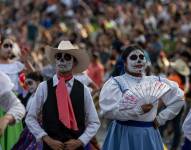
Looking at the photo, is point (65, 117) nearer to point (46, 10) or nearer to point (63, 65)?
point (63, 65)

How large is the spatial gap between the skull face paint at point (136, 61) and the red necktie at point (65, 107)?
895 mm

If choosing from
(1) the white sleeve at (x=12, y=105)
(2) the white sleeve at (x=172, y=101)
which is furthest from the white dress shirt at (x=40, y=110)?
(1) the white sleeve at (x=12, y=105)

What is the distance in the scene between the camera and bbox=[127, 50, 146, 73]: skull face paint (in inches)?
320

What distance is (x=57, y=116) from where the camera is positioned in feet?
24.6

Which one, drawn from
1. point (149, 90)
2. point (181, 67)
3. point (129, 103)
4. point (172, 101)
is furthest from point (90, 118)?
point (181, 67)

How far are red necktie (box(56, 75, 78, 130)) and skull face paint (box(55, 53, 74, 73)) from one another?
0.17 m

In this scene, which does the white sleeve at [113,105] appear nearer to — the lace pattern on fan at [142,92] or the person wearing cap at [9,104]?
the lace pattern on fan at [142,92]

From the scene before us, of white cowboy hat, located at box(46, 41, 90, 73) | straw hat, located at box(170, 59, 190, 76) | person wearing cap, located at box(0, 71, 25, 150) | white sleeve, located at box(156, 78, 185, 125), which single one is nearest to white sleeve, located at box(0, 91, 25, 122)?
person wearing cap, located at box(0, 71, 25, 150)

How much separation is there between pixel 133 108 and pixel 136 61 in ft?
1.99

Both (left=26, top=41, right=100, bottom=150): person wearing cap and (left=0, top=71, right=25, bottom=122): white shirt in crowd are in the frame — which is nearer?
(left=0, top=71, right=25, bottom=122): white shirt in crowd

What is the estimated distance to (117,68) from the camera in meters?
8.88

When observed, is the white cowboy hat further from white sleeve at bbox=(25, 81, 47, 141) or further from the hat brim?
white sleeve at bbox=(25, 81, 47, 141)

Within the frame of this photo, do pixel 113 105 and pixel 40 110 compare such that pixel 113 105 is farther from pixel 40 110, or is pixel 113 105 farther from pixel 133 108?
pixel 40 110

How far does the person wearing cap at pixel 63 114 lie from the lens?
7.43 m
